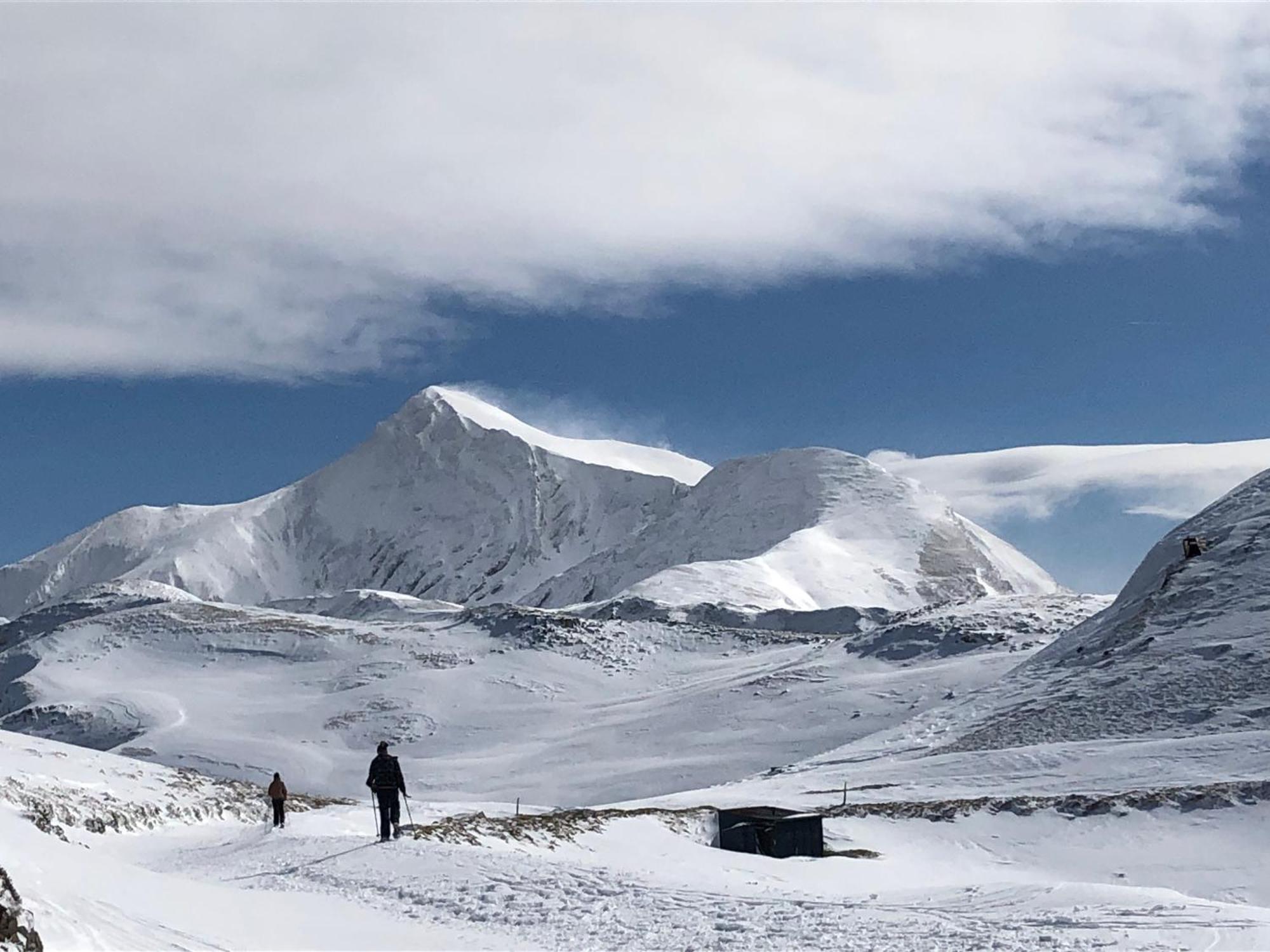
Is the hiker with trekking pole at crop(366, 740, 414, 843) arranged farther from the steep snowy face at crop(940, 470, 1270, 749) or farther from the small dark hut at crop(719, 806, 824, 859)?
the steep snowy face at crop(940, 470, 1270, 749)

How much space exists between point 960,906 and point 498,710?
62788mm

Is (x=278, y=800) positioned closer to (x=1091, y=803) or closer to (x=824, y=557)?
(x=1091, y=803)

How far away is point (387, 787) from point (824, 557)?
144 metres

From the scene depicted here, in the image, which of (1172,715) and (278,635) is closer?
(1172,715)

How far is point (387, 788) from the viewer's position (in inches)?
855

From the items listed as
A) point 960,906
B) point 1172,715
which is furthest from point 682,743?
point 960,906

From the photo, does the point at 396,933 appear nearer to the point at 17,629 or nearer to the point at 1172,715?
the point at 1172,715

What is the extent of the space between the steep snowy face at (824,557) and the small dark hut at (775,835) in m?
94.8

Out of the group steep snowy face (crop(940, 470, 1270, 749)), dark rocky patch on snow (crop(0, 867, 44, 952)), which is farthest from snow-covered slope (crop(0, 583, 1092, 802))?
dark rocky patch on snow (crop(0, 867, 44, 952))

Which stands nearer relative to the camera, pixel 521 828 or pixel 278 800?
pixel 521 828

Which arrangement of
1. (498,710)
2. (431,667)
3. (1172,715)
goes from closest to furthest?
(1172,715), (498,710), (431,667)

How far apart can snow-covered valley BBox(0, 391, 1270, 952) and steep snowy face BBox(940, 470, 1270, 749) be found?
184 mm

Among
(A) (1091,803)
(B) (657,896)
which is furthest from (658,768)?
(B) (657,896)

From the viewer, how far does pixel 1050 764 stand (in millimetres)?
43438
